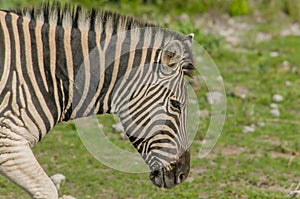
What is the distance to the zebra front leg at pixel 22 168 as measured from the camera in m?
5.16

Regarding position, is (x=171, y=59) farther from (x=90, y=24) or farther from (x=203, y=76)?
(x=203, y=76)

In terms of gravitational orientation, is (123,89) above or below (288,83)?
above

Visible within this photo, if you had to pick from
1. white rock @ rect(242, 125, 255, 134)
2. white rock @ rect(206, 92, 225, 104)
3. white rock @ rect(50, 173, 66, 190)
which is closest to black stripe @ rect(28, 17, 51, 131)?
white rock @ rect(50, 173, 66, 190)

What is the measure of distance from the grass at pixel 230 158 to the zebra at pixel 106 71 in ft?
5.93

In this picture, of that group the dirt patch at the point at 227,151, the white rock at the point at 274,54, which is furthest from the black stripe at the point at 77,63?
the white rock at the point at 274,54

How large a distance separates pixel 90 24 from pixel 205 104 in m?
4.95

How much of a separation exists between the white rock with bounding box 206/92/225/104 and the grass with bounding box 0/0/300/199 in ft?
0.28

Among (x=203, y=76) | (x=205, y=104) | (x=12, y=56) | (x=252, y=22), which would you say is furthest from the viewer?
(x=252, y=22)

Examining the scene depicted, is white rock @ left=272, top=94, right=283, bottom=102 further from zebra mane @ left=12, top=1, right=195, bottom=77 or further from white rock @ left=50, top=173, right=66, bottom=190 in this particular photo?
zebra mane @ left=12, top=1, right=195, bottom=77

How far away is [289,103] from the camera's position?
35.2 feet

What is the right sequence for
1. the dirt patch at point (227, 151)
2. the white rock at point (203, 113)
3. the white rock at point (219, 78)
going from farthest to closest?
the white rock at point (219, 78), the white rock at point (203, 113), the dirt patch at point (227, 151)

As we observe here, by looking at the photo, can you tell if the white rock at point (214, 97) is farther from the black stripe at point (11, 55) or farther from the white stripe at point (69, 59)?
the black stripe at point (11, 55)

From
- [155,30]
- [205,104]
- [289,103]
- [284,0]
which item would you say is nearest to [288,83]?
[289,103]

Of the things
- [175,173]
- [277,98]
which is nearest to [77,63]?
[175,173]
